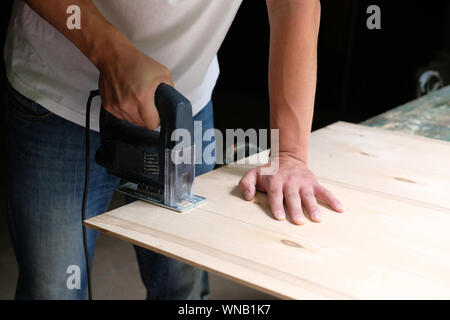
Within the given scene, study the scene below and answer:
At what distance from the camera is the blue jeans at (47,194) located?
106cm

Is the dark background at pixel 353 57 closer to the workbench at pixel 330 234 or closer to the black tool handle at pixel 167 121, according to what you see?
the workbench at pixel 330 234

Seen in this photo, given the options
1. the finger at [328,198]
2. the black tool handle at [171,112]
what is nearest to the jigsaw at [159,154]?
the black tool handle at [171,112]

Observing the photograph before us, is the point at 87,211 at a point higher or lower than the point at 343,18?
lower

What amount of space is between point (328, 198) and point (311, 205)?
0.05m

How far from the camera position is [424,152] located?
1.23 m

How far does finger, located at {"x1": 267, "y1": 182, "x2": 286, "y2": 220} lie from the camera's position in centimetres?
86

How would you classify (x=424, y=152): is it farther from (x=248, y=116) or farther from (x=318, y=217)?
(x=248, y=116)

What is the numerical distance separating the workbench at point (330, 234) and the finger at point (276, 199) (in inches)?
0.6

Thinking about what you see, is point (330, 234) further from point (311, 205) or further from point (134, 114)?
point (134, 114)

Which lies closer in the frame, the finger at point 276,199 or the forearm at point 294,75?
the finger at point 276,199

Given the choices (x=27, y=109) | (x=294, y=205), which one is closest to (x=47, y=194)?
(x=27, y=109)

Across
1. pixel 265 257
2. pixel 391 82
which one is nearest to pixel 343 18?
pixel 391 82

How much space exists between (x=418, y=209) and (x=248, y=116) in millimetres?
3258

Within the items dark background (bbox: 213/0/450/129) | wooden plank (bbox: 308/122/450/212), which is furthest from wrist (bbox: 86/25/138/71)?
dark background (bbox: 213/0/450/129)
